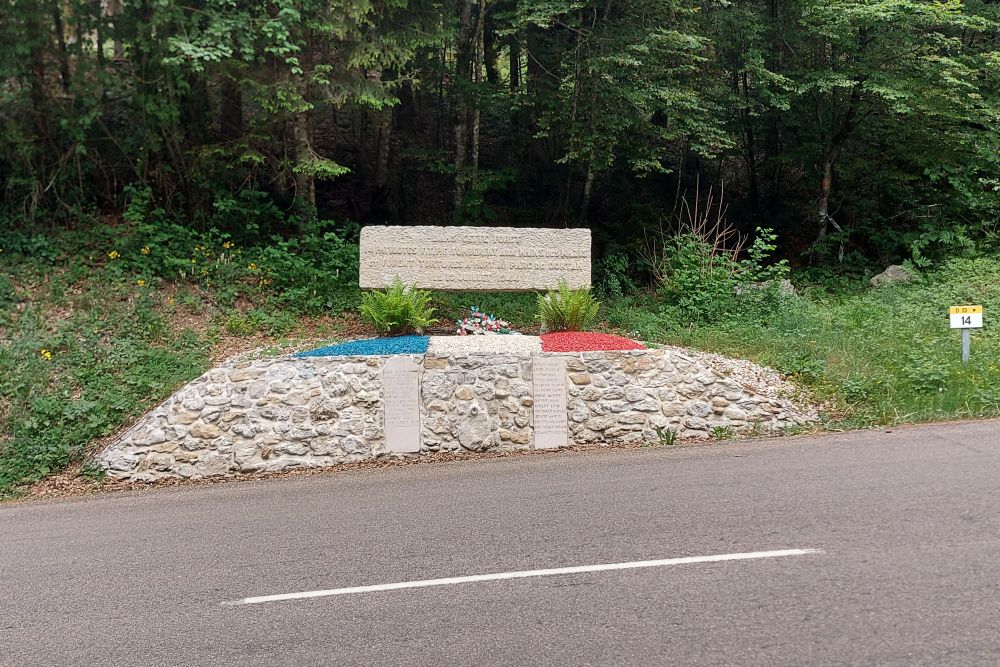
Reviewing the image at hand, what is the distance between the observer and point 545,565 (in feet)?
15.0

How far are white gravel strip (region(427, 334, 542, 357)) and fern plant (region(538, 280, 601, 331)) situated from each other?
0.51 m

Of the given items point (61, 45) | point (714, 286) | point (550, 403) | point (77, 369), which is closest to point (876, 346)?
point (714, 286)

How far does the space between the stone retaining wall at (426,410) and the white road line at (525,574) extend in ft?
11.7

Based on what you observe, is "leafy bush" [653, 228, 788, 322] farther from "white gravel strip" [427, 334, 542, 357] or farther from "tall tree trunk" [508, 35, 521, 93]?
"tall tree trunk" [508, 35, 521, 93]

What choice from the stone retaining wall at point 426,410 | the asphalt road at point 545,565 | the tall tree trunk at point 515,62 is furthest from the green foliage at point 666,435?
the tall tree trunk at point 515,62

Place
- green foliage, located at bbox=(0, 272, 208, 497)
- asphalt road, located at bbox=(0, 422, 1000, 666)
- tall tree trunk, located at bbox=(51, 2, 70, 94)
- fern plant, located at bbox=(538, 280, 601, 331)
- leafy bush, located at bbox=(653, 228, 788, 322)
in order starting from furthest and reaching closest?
tall tree trunk, located at bbox=(51, 2, 70, 94) < leafy bush, located at bbox=(653, 228, 788, 322) < fern plant, located at bbox=(538, 280, 601, 331) < green foliage, located at bbox=(0, 272, 208, 497) < asphalt road, located at bbox=(0, 422, 1000, 666)

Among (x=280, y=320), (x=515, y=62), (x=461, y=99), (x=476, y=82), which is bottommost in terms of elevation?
(x=280, y=320)

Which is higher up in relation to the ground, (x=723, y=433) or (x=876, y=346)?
(x=876, y=346)

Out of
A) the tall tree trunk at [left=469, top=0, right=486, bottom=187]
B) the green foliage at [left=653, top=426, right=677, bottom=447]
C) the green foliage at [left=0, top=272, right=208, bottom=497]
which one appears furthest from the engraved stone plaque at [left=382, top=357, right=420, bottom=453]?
the tall tree trunk at [left=469, top=0, right=486, bottom=187]

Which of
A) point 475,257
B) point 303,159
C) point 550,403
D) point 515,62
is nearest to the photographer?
point 550,403

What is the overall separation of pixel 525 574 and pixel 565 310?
5.27 metres

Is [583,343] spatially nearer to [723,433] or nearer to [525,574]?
[723,433]

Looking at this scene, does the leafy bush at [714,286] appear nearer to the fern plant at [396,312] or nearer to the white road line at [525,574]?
the fern plant at [396,312]

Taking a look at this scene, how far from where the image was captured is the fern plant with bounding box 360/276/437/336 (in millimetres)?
9164
